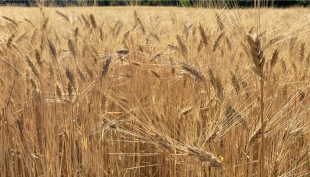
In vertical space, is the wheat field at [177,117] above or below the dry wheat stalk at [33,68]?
below

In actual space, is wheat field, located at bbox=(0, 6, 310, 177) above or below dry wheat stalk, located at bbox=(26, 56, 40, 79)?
below

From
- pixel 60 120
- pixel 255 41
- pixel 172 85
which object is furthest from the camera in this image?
pixel 172 85

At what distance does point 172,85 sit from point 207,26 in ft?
1.46

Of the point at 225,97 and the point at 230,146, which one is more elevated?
the point at 225,97

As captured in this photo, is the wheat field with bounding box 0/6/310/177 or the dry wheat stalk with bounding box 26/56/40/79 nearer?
the wheat field with bounding box 0/6/310/177

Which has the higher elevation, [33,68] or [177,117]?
[33,68]

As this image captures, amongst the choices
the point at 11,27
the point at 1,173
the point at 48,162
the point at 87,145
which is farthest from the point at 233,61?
the point at 11,27

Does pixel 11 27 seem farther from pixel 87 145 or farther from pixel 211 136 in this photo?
pixel 211 136

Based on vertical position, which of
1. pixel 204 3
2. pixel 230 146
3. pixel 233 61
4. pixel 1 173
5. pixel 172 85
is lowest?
pixel 1 173

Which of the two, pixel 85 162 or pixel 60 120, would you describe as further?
pixel 60 120

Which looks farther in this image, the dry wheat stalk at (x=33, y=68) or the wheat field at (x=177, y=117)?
the dry wheat stalk at (x=33, y=68)

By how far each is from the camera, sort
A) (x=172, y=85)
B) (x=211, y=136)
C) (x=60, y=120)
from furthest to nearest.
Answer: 1. (x=172, y=85)
2. (x=60, y=120)
3. (x=211, y=136)

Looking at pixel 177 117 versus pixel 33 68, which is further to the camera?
pixel 177 117

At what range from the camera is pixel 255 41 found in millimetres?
734
